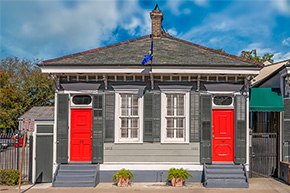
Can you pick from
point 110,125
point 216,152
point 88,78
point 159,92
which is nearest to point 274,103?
point 216,152

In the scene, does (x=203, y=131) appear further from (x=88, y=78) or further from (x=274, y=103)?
(x=88, y=78)

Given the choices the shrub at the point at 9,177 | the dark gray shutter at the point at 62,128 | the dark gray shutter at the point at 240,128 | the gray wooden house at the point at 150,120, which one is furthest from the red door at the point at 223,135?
the shrub at the point at 9,177

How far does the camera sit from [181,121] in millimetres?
9367

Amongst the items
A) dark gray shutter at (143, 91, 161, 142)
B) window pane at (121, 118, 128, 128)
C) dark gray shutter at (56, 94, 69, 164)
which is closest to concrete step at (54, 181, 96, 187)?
dark gray shutter at (56, 94, 69, 164)

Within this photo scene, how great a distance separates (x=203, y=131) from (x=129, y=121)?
2913mm

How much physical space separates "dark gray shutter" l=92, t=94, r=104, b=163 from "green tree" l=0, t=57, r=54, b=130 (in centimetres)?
2121

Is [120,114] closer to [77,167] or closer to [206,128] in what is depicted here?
[77,167]

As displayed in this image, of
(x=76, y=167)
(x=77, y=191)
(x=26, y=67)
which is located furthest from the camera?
(x=26, y=67)

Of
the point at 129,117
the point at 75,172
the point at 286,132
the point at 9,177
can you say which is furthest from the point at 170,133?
the point at 9,177

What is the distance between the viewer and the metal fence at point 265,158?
392 inches

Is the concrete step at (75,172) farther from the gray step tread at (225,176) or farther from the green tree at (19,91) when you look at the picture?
the green tree at (19,91)

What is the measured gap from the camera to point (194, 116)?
30.4ft

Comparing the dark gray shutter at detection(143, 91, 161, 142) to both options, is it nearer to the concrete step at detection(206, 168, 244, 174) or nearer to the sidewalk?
the sidewalk

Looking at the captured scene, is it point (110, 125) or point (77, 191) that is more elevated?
point (110, 125)
